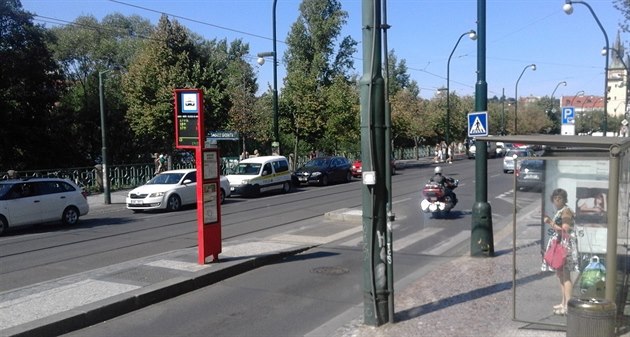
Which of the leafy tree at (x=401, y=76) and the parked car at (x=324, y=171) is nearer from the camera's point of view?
the parked car at (x=324, y=171)

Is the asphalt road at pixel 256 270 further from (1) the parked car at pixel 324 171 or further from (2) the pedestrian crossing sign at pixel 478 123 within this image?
(1) the parked car at pixel 324 171

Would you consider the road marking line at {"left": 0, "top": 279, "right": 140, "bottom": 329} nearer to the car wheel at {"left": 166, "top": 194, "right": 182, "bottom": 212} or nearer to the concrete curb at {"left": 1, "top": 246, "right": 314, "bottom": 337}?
the concrete curb at {"left": 1, "top": 246, "right": 314, "bottom": 337}

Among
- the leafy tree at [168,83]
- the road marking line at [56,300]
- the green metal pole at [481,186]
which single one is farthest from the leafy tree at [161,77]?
the road marking line at [56,300]

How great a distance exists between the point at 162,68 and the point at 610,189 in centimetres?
2812

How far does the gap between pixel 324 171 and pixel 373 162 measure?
25.0m

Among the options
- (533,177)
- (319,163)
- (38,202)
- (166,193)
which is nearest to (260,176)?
(166,193)

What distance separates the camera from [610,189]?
537 cm

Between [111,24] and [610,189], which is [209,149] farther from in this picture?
[111,24]

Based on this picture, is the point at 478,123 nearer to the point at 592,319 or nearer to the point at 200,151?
the point at 200,151

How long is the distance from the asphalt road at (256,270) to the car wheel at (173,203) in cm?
60

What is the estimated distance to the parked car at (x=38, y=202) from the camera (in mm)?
15875

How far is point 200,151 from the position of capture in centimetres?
982

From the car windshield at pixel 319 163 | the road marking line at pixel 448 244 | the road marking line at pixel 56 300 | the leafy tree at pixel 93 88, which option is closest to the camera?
the road marking line at pixel 56 300

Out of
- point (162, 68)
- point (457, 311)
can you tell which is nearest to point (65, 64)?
point (162, 68)
